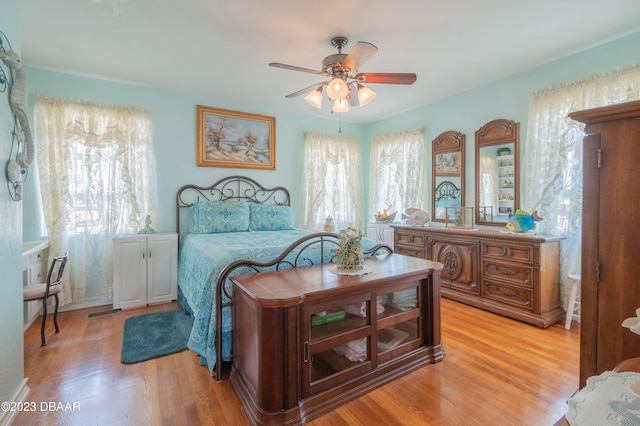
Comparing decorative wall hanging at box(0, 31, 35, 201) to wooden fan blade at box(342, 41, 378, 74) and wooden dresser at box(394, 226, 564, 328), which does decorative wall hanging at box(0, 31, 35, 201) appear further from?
wooden dresser at box(394, 226, 564, 328)

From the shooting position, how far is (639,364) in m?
0.89

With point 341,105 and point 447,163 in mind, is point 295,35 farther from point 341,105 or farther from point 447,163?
point 447,163

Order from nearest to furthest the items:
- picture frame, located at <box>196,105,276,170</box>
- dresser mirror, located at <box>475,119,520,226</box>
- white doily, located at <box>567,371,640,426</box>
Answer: white doily, located at <box>567,371,640,426</box> → dresser mirror, located at <box>475,119,520,226</box> → picture frame, located at <box>196,105,276,170</box>

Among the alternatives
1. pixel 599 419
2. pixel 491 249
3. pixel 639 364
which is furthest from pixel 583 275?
pixel 491 249

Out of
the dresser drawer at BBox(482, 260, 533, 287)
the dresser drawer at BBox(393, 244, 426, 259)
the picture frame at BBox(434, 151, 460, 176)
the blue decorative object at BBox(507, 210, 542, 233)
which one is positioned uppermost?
A: the picture frame at BBox(434, 151, 460, 176)

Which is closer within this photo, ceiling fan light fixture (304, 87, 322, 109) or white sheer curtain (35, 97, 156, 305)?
ceiling fan light fixture (304, 87, 322, 109)

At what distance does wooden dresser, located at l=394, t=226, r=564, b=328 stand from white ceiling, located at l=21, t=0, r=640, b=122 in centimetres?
186

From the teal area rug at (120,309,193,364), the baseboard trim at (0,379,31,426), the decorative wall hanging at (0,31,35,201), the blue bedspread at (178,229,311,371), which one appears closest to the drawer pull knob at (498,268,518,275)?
the blue bedspread at (178,229,311,371)

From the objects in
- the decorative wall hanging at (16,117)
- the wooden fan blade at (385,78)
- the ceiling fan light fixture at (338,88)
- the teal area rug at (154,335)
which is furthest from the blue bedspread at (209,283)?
the wooden fan blade at (385,78)

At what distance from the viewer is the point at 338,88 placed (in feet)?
7.90

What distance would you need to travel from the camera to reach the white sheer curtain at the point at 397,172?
4590 millimetres

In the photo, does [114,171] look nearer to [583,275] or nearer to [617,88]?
[583,275]

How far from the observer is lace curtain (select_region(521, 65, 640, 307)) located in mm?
2838

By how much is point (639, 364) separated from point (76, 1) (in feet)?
11.8
